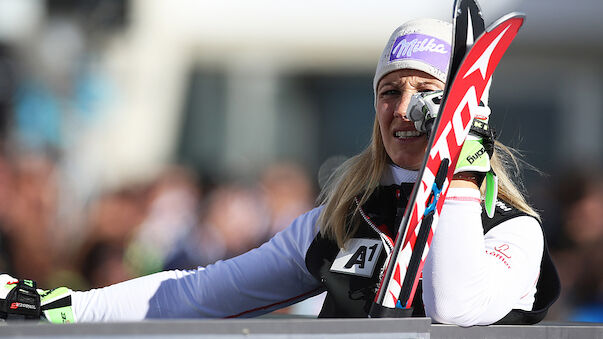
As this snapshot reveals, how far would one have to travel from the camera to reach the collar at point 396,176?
9.44ft

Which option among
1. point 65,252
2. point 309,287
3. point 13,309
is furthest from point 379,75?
point 65,252

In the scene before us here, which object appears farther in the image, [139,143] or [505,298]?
[139,143]

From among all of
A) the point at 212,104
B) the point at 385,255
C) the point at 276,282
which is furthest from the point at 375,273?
the point at 212,104

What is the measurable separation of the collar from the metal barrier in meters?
0.65

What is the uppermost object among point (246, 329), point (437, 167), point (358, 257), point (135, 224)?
point (437, 167)

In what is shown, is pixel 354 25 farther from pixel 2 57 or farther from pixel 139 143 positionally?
pixel 2 57

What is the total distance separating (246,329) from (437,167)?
0.65m

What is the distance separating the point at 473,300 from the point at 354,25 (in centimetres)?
1385

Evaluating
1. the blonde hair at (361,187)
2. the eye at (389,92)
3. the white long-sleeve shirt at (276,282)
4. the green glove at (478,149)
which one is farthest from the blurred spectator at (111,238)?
the green glove at (478,149)

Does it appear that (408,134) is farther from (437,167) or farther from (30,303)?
(30,303)

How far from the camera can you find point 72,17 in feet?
36.6

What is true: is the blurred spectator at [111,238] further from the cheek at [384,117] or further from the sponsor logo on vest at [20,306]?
the cheek at [384,117]

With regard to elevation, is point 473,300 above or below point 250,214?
above

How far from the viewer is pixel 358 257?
284cm
